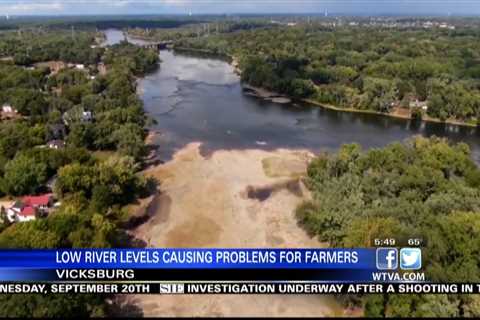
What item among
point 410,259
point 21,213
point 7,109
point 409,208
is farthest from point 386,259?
point 7,109

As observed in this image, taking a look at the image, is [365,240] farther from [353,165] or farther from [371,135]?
[371,135]

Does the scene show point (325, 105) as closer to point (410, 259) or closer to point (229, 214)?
point (229, 214)

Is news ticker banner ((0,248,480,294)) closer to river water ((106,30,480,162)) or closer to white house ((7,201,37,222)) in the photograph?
white house ((7,201,37,222))

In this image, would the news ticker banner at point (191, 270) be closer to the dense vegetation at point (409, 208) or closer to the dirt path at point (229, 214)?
the dense vegetation at point (409, 208)

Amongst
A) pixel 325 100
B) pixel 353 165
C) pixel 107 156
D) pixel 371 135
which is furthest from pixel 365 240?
pixel 325 100

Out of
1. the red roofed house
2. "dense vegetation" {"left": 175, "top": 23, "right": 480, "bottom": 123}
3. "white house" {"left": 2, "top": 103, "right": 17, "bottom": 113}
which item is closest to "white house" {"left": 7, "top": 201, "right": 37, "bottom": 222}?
the red roofed house

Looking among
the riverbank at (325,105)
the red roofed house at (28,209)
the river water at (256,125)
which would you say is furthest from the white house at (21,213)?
the riverbank at (325,105)
